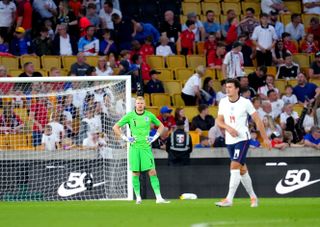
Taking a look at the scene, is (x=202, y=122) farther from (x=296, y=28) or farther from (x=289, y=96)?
(x=296, y=28)

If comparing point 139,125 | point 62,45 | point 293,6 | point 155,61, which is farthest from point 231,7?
point 139,125

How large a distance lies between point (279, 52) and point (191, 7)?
2.98 meters

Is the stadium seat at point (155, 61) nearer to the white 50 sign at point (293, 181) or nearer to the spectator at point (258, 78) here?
the spectator at point (258, 78)

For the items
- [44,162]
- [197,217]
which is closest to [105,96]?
[44,162]

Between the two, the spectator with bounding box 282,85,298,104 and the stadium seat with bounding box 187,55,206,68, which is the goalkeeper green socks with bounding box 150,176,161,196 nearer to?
the spectator with bounding box 282,85,298,104

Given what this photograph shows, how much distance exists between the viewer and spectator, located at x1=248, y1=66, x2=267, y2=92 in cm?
2562

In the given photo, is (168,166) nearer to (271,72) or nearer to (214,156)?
(214,156)

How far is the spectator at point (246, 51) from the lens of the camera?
88.6ft

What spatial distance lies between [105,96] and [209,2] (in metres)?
8.74

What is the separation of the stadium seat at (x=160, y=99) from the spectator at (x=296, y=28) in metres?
4.96

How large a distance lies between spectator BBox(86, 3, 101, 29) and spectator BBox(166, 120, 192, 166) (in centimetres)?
561

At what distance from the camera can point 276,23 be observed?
2823 centimetres

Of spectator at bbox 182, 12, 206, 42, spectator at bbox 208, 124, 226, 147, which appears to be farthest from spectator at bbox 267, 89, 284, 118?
spectator at bbox 182, 12, 206, 42

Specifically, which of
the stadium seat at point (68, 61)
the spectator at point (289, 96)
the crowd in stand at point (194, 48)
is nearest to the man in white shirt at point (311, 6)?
the crowd in stand at point (194, 48)
